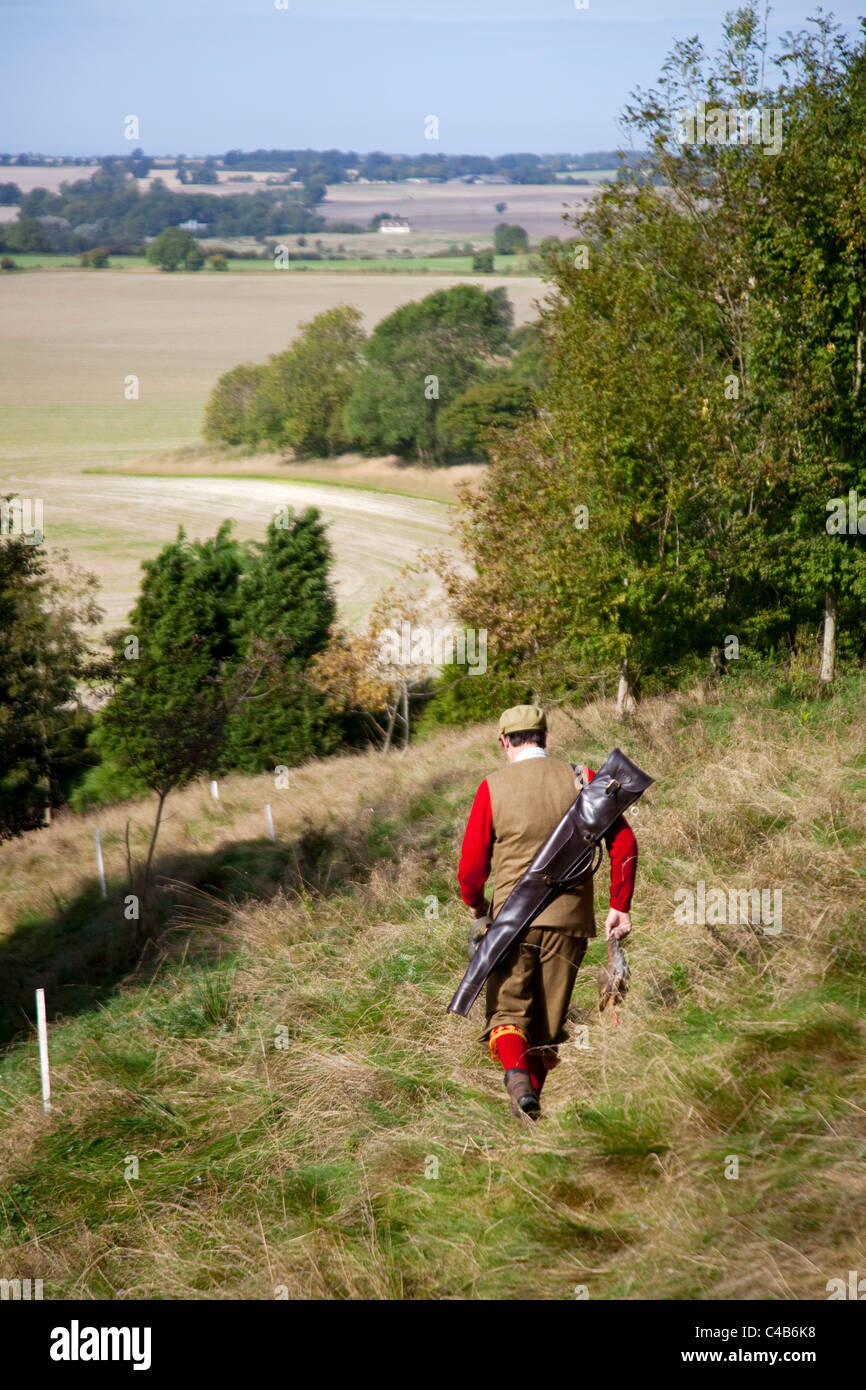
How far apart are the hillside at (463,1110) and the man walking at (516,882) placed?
210 millimetres

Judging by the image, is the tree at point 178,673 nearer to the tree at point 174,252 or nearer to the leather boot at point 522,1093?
the leather boot at point 522,1093

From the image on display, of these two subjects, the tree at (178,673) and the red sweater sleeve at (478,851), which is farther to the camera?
the tree at (178,673)

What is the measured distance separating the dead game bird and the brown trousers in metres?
0.12

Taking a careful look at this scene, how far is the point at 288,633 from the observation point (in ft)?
81.5

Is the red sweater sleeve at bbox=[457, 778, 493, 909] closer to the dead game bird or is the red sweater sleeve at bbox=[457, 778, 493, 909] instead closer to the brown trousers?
the brown trousers

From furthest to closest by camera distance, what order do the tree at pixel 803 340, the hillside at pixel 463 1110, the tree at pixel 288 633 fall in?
the tree at pixel 288 633, the tree at pixel 803 340, the hillside at pixel 463 1110

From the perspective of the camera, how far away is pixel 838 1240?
3.22 m

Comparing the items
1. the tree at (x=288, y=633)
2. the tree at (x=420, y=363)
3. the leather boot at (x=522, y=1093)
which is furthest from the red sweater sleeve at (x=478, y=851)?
the tree at (x=420, y=363)

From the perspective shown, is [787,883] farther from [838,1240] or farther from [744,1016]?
[838,1240]

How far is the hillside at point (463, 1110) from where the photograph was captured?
11.6 feet

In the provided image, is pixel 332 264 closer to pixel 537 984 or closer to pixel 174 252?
pixel 174 252

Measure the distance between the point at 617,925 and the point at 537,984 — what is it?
433 mm
